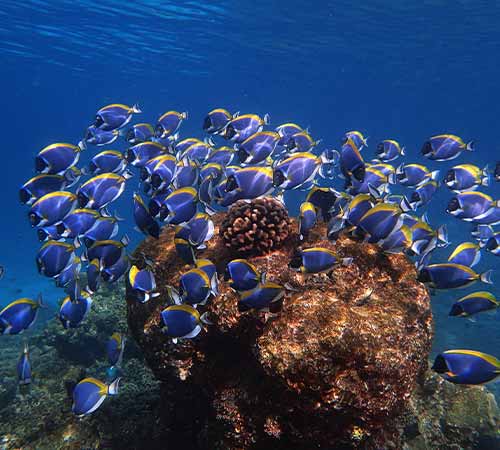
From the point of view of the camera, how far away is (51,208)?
491 cm

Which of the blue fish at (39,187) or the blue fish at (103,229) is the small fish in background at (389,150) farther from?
the blue fish at (39,187)

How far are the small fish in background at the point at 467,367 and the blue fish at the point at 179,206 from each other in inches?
113

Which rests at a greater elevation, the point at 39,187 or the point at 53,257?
the point at 39,187

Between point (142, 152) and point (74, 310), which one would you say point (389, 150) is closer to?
point (142, 152)

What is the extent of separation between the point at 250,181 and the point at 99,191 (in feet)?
6.99

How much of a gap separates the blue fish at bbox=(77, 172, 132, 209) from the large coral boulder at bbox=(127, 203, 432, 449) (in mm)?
1181

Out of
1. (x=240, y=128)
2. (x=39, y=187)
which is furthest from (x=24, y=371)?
(x=240, y=128)

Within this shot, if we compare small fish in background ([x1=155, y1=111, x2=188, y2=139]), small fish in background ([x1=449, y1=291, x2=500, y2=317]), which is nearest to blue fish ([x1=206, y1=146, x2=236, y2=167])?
small fish in background ([x1=155, y1=111, x2=188, y2=139])

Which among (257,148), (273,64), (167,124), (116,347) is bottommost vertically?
(273,64)

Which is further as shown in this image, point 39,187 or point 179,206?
point 39,187

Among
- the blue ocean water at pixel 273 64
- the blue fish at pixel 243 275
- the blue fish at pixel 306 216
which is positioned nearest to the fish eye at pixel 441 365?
the blue fish at pixel 243 275

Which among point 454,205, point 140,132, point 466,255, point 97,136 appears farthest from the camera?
point 140,132

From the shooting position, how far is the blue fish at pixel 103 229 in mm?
5004

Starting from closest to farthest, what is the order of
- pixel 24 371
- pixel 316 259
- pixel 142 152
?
pixel 316 259 < pixel 24 371 < pixel 142 152
